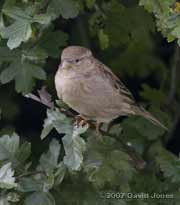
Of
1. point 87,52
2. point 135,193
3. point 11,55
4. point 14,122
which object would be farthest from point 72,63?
point 14,122

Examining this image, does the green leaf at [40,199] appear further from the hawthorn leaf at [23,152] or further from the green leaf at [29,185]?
the hawthorn leaf at [23,152]

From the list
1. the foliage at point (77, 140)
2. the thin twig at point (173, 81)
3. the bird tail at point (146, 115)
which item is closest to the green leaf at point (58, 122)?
the foliage at point (77, 140)

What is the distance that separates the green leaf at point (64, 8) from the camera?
3752 mm

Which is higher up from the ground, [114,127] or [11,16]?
[11,16]

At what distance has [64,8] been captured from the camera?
12.4ft

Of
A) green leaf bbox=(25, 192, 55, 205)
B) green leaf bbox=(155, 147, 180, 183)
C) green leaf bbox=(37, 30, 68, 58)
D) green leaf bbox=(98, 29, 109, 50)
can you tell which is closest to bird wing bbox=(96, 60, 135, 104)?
green leaf bbox=(98, 29, 109, 50)

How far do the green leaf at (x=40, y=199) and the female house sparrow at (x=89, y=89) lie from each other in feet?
1.66

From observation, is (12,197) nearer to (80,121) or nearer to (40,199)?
(40,199)

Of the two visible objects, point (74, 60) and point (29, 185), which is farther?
point (74, 60)

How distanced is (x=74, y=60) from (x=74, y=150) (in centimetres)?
67

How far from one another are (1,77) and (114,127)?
2.28ft

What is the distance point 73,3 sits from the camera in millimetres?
3807

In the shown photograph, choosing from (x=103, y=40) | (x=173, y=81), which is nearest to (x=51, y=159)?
(x=103, y=40)

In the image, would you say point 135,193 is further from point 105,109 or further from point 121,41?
point 121,41
